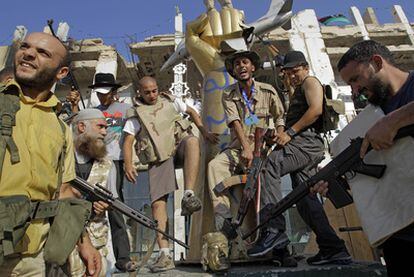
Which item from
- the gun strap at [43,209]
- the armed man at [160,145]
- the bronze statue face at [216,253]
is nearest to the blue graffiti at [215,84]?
the armed man at [160,145]

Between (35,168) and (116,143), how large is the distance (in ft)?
7.26

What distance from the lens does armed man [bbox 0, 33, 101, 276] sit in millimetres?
1561

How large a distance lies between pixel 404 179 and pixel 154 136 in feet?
7.44

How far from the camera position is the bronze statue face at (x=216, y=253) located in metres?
2.67

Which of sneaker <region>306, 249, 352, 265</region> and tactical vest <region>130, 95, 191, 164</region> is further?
tactical vest <region>130, 95, 191, 164</region>

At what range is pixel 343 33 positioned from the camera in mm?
18281

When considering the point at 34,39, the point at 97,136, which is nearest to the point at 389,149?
the point at 34,39

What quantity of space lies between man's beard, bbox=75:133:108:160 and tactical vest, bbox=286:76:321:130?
1760 millimetres

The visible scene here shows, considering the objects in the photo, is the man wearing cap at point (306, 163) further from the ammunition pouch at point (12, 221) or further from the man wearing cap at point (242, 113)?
the ammunition pouch at point (12, 221)

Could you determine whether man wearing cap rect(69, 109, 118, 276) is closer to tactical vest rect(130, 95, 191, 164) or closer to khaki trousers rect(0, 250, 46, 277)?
tactical vest rect(130, 95, 191, 164)

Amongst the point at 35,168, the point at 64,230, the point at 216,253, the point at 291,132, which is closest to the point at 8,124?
the point at 35,168

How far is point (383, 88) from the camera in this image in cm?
189

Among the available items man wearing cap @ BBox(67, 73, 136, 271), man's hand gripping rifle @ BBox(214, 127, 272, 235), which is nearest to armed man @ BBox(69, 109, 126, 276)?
man wearing cap @ BBox(67, 73, 136, 271)

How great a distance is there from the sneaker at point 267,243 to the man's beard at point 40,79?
1779 mm
